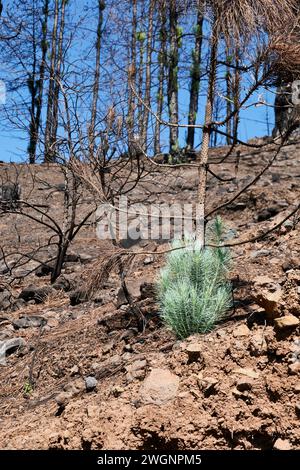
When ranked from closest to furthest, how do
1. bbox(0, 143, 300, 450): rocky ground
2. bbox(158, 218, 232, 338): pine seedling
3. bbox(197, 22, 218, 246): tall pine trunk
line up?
1. bbox(0, 143, 300, 450): rocky ground
2. bbox(158, 218, 232, 338): pine seedling
3. bbox(197, 22, 218, 246): tall pine trunk

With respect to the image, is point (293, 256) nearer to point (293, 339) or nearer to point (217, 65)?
point (217, 65)

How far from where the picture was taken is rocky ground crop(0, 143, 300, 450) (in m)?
3.47

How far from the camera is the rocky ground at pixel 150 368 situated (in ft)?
11.4

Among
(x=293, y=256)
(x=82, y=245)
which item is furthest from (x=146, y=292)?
(x=82, y=245)

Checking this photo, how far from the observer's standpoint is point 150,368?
13.6 ft

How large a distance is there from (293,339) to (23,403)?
2.28 m

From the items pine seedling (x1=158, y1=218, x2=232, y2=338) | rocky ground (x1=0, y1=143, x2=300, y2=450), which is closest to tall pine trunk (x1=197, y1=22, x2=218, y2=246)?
pine seedling (x1=158, y1=218, x2=232, y2=338)

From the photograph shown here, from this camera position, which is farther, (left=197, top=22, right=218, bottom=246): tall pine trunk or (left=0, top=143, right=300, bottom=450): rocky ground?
(left=197, top=22, right=218, bottom=246): tall pine trunk

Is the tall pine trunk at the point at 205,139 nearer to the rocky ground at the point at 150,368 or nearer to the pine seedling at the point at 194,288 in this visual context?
the pine seedling at the point at 194,288

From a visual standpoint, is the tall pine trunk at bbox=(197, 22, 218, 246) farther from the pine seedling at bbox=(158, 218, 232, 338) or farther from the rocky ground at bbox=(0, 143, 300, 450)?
the rocky ground at bbox=(0, 143, 300, 450)

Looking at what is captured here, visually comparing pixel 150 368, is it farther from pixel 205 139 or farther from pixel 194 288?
pixel 205 139

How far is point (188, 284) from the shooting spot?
4.89 meters

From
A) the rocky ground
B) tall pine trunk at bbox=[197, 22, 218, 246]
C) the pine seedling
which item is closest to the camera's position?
the rocky ground

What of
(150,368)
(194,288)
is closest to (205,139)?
(194,288)
